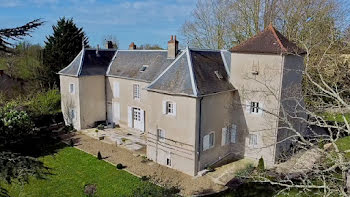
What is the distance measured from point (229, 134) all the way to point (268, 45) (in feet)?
25.7

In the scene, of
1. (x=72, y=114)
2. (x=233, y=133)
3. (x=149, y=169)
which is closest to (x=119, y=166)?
(x=149, y=169)

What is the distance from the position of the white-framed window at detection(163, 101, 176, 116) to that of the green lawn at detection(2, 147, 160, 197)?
5311 mm

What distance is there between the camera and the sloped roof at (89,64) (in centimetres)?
2969

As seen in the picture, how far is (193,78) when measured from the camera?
66.6 feet

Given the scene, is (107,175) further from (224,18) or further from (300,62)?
(224,18)

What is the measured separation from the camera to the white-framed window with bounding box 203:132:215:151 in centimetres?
2086

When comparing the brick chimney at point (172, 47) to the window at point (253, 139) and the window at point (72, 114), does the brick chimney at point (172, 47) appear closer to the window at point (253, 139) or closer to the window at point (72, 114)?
the window at point (253, 139)

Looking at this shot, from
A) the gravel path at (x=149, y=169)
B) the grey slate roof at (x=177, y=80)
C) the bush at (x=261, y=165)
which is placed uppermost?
the grey slate roof at (x=177, y=80)

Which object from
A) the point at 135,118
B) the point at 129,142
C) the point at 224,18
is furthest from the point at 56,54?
the point at 224,18

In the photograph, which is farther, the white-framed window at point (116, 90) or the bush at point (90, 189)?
the white-framed window at point (116, 90)

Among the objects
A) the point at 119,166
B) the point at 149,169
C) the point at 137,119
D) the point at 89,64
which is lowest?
the point at 149,169

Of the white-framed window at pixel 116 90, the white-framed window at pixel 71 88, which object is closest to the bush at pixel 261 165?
the white-framed window at pixel 116 90

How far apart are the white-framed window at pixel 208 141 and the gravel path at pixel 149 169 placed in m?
2.33

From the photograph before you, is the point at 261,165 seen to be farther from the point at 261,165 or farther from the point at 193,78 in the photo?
the point at 193,78
